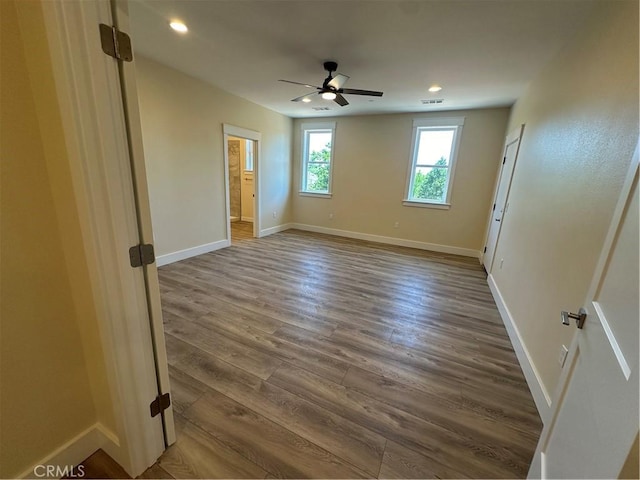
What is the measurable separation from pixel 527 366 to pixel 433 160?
406 cm

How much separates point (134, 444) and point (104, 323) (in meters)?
0.62

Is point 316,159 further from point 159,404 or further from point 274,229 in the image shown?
point 159,404

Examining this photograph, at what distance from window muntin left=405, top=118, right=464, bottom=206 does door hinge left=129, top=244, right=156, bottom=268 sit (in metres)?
5.03

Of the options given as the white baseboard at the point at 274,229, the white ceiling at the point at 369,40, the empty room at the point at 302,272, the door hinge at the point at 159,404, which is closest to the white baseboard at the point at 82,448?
the empty room at the point at 302,272

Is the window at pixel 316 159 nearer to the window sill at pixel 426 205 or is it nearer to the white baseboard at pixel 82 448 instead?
the window sill at pixel 426 205

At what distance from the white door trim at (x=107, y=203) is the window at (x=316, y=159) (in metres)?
5.27

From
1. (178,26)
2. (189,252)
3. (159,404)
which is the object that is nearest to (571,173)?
(159,404)

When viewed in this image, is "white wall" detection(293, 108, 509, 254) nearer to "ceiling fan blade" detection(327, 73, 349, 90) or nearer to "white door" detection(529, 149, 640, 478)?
"ceiling fan blade" detection(327, 73, 349, 90)

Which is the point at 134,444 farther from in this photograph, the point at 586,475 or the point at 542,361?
the point at 542,361

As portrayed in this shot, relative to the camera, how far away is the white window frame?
4766 mm

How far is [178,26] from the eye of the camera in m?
2.39

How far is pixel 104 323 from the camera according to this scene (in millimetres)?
1023

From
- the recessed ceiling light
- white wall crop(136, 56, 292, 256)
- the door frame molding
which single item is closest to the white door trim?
the recessed ceiling light

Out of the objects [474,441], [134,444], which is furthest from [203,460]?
[474,441]
